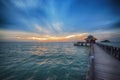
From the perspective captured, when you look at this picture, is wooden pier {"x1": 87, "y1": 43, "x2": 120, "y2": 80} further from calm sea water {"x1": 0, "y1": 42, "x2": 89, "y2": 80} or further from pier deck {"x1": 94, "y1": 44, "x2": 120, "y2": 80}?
calm sea water {"x1": 0, "y1": 42, "x2": 89, "y2": 80}

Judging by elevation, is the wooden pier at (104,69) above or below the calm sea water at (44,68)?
above

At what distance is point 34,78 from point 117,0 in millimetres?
8601

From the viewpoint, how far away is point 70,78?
7.21 m

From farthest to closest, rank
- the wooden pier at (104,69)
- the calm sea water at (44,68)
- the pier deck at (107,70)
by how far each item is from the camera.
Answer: the calm sea water at (44,68), the pier deck at (107,70), the wooden pier at (104,69)

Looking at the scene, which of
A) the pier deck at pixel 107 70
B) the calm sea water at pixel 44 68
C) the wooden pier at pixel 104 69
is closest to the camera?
the wooden pier at pixel 104 69

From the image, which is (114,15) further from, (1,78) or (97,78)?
(1,78)

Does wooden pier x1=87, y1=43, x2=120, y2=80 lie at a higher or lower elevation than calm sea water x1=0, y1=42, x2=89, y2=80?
higher

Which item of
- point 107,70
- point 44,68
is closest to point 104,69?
point 107,70

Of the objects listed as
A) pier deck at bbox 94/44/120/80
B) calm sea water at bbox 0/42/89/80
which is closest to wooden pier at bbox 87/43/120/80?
pier deck at bbox 94/44/120/80

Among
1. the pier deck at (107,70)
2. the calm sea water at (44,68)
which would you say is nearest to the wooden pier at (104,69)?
the pier deck at (107,70)

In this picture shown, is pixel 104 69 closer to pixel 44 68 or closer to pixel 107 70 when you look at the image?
pixel 107 70

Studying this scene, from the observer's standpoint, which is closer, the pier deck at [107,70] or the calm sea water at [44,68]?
the pier deck at [107,70]

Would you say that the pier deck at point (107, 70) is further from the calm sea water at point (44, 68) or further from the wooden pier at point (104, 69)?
the calm sea water at point (44, 68)

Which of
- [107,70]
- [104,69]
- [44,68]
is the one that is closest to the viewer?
[107,70]
